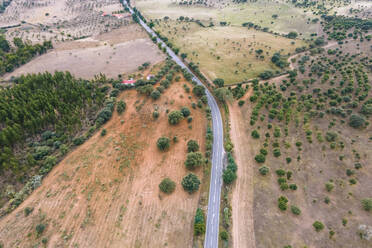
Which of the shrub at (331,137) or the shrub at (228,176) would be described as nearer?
the shrub at (228,176)

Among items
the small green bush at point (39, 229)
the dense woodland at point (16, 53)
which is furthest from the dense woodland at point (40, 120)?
the dense woodland at point (16, 53)

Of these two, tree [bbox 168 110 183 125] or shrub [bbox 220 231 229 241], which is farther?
tree [bbox 168 110 183 125]

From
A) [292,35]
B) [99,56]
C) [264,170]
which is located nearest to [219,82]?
[264,170]

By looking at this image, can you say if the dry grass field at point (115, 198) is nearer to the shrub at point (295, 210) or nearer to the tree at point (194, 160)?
the tree at point (194, 160)

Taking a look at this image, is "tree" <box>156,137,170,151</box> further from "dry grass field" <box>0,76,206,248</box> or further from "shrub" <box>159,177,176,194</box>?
"shrub" <box>159,177,176,194</box>

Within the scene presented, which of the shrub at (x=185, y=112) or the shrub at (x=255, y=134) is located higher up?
the shrub at (x=185, y=112)

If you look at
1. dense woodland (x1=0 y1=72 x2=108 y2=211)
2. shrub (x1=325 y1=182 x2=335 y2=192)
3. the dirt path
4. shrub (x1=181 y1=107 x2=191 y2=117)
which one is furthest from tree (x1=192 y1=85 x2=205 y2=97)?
shrub (x1=325 y1=182 x2=335 y2=192)

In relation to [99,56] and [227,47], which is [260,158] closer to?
[227,47]
